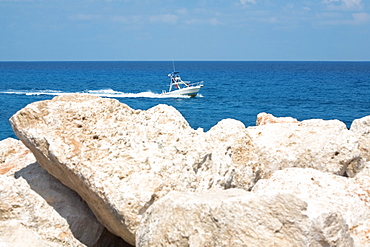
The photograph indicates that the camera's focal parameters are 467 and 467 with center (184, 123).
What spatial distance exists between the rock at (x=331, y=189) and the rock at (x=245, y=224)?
2.84ft

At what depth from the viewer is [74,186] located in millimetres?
5328

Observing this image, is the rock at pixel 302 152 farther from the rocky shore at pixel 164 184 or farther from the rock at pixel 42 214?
the rock at pixel 42 214

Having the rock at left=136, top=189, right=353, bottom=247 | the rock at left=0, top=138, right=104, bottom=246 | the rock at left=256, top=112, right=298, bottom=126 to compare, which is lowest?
the rock at left=0, top=138, right=104, bottom=246

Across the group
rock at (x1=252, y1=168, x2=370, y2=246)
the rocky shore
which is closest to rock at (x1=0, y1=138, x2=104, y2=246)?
the rocky shore

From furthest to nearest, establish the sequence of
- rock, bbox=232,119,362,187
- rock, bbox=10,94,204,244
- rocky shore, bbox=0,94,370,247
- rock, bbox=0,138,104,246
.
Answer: rock, bbox=232,119,362,187 < rock, bbox=0,138,104,246 < rock, bbox=10,94,204,244 < rocky shore, bbox=0,94,370,247

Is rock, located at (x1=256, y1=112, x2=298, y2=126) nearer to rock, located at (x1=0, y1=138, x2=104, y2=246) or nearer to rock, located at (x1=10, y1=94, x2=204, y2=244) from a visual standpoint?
rock, located at (x1=10, y1=94, x2=204, y2=244)

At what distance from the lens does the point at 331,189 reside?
547cm

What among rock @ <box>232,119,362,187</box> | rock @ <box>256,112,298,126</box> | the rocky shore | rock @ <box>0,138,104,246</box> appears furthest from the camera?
rock @ <box>256,112,298,126</box>

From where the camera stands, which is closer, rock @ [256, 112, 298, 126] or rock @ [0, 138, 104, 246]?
rock @ [0, 138, 104, 246]

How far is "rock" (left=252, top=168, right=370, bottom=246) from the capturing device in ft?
16.3

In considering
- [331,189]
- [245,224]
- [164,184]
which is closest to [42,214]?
[164,184]

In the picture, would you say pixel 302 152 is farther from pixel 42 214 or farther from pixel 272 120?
pixel 42 214

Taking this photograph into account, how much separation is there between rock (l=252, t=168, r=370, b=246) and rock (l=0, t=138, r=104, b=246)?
2060 mm

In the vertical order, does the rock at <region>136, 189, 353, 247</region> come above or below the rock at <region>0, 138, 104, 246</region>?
above
